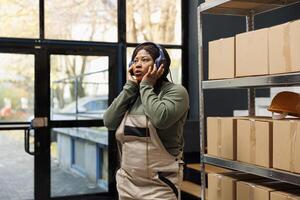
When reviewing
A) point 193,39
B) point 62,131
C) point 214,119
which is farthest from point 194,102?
point 214,119

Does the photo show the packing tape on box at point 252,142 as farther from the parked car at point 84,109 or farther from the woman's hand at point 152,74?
the parked car at point 84,109

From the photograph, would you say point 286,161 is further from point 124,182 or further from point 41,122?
point 41,122

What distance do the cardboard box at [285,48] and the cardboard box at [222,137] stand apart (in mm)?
414

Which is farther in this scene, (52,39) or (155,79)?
(52,39)

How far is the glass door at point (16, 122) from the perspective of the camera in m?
4.41

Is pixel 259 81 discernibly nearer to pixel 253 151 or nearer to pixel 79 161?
pixel 253 151

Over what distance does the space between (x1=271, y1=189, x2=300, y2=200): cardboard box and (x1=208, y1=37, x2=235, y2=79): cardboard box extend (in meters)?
0.61

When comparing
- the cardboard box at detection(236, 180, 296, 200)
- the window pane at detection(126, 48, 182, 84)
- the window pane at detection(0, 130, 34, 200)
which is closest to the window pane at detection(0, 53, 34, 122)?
the window pane at detection(0, 130, 34, 200)

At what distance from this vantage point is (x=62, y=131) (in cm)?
467

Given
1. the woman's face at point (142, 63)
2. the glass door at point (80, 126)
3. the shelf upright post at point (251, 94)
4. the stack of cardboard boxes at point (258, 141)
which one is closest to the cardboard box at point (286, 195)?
the stack of cardboard boxes at point (258, 141)

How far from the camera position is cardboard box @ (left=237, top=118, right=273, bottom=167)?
1.80m

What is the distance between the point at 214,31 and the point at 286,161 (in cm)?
369

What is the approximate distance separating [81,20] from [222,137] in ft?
10.4

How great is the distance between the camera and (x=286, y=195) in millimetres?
1703
